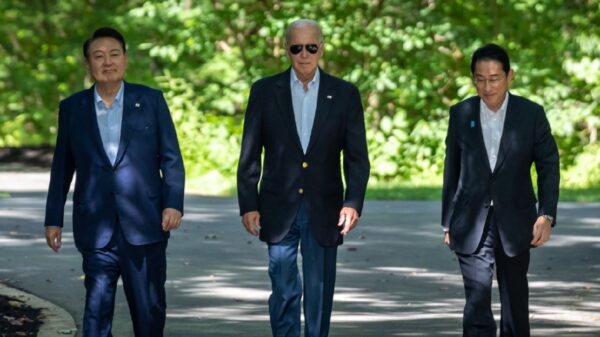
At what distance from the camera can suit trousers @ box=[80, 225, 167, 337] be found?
7.95 metres

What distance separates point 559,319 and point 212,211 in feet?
33.2

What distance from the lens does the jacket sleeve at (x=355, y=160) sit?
27.2ft

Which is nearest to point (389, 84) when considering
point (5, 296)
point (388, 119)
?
point (388, 119)

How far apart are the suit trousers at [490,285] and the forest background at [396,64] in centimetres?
1773

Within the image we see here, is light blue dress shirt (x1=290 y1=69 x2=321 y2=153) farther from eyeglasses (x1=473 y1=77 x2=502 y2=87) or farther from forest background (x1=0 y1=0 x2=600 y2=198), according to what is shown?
forest background (x1=0 y1=0 x2=600 y2=198)

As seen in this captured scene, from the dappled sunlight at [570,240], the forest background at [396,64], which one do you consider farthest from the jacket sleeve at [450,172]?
the forest background at [396,64]

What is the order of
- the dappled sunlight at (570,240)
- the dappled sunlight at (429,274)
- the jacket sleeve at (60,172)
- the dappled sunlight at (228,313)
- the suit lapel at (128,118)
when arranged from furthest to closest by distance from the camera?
the dappled sunlight at (570,240), the dappled sunlight at (429,274), the dappled sunlight at (228,313), the jacket sleeve at (60,172), the suit lapel at (128,118)

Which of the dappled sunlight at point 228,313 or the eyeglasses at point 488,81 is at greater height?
the eyeglasses at point 488,81

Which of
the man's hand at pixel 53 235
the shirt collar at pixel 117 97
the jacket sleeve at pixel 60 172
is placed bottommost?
the man's hand at pixel 53 235

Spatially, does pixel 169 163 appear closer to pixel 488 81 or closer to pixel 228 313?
pixel 488 81

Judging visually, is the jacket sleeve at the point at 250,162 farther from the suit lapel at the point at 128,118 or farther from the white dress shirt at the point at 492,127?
the white dress shirt at the point at 492,127

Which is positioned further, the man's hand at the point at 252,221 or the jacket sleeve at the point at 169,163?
the man's hand at the point at 252,221

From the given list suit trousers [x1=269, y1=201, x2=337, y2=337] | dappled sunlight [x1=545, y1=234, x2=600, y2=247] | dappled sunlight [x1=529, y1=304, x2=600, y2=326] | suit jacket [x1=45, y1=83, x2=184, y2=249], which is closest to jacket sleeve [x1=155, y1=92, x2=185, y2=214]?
suit jacket [x1=45, y1=83, x2=184, y2=249]

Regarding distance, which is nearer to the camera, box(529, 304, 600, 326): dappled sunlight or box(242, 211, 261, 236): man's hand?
box(242, 211, 261, 236): man's hand
